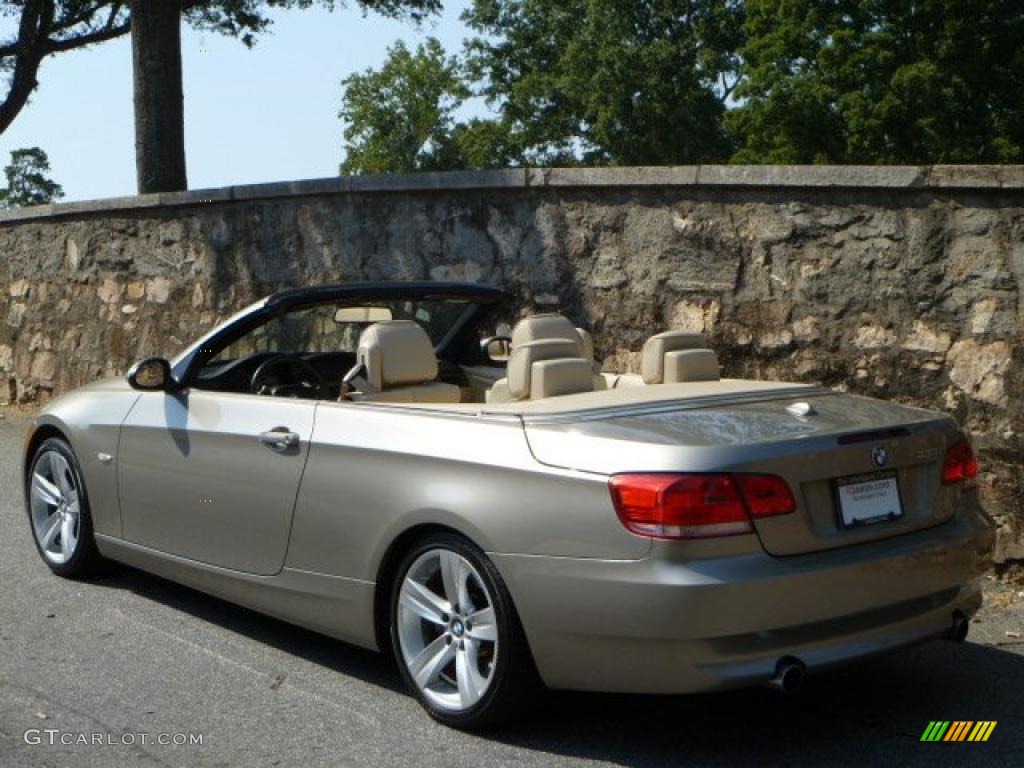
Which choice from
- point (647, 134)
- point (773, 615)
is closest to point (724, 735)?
point (773, 615)

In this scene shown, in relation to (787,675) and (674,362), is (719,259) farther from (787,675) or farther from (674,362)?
(787,675)

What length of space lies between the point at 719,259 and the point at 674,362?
8.90ft

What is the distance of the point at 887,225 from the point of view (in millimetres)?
7570

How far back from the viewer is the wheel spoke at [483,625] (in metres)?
4.68

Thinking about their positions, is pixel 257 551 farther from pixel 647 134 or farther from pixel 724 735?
pixel 647 134

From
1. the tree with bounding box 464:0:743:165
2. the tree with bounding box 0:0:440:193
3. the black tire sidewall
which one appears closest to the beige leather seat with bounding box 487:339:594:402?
the black tire sidewall

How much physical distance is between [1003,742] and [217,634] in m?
2.95

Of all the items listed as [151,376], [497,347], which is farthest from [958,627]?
[151,376]

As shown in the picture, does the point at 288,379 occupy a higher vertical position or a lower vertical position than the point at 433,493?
higher

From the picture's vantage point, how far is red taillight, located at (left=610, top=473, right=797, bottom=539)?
4289 mm

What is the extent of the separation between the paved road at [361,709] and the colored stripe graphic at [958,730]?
39mm

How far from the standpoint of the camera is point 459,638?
4.84m

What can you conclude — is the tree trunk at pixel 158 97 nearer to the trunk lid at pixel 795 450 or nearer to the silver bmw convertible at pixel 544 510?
the silver bmw convertible at pixel 544 510

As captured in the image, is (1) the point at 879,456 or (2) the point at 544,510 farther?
(1) the point at 879,456
